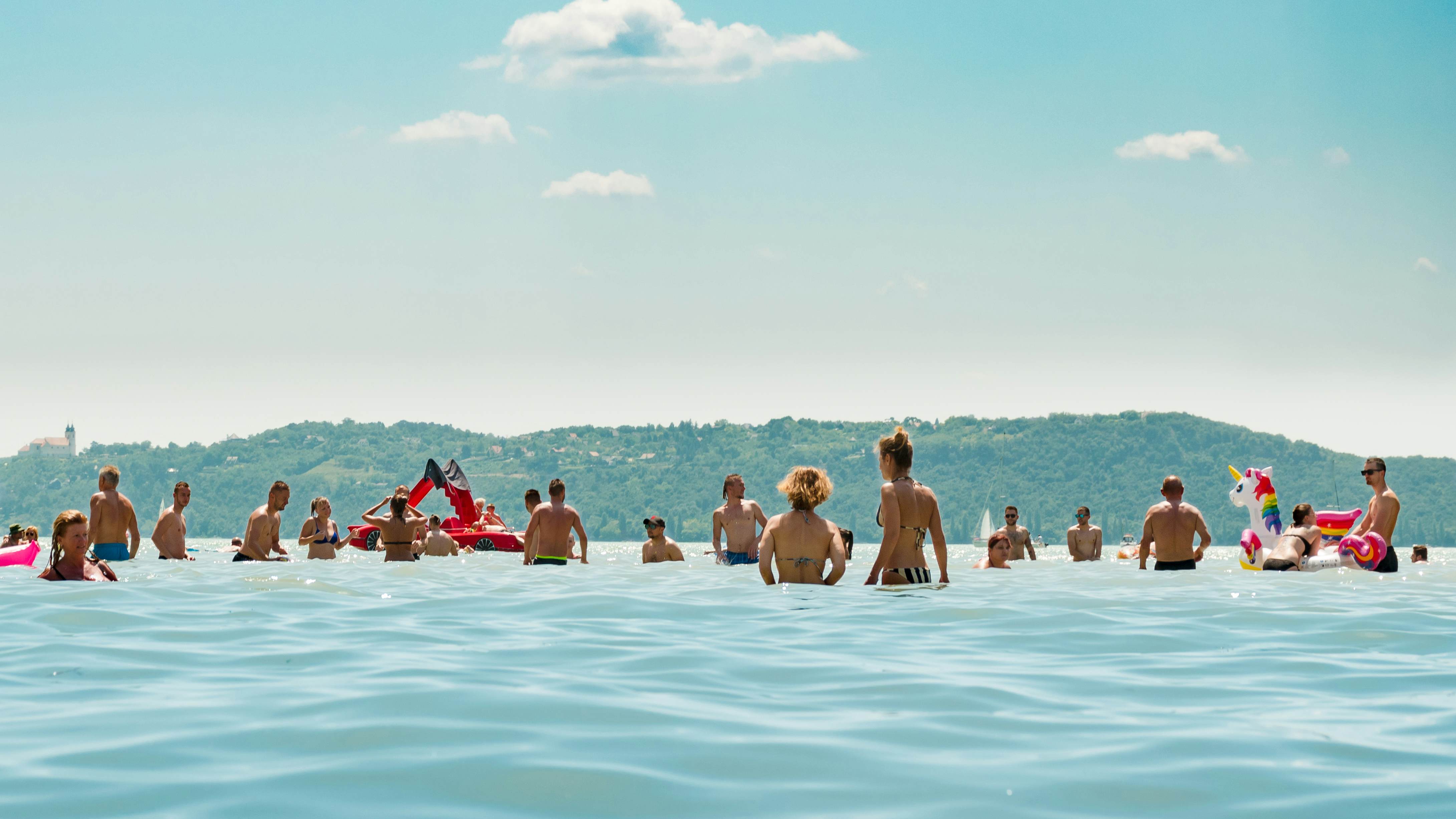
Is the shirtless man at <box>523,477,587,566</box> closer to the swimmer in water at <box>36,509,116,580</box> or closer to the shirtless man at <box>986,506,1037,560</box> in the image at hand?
the swimmer in water at <box>36,509,116,580</box>

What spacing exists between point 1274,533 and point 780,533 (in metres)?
10.1

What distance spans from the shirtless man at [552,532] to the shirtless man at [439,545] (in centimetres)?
579

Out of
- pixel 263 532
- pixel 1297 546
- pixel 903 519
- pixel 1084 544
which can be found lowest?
pixel 1084 544

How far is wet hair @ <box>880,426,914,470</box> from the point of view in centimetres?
912

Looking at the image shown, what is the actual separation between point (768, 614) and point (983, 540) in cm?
8841

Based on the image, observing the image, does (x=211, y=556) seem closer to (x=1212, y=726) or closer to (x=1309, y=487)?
(x=1212, y=726)

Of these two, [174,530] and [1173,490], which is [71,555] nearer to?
[174,530]

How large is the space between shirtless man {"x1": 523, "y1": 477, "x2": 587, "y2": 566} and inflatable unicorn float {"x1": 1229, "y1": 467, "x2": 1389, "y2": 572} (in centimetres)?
824

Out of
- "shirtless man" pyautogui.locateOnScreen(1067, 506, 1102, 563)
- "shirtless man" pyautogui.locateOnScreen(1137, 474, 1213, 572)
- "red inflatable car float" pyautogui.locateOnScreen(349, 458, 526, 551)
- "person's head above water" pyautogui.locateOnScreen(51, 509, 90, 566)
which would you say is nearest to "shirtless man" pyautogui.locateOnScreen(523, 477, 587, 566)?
"person's head above water" pyautogui.locateOnScreen(51, 509, 90, 566)

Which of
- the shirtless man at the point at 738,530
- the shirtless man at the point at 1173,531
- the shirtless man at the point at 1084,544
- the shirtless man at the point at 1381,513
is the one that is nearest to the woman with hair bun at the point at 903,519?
the shirtless man at the point at 1173,531

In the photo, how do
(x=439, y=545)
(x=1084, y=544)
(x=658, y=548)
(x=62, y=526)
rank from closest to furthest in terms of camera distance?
(x=62, y=526) < (x=658, y=548) < (x=1084, y=544) < (x=439, y=545)

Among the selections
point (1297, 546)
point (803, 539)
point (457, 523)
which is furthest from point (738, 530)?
point (457, 523)

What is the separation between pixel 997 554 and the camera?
15.4m

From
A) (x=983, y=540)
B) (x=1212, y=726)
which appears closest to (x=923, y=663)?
(x=1212, y=726)
